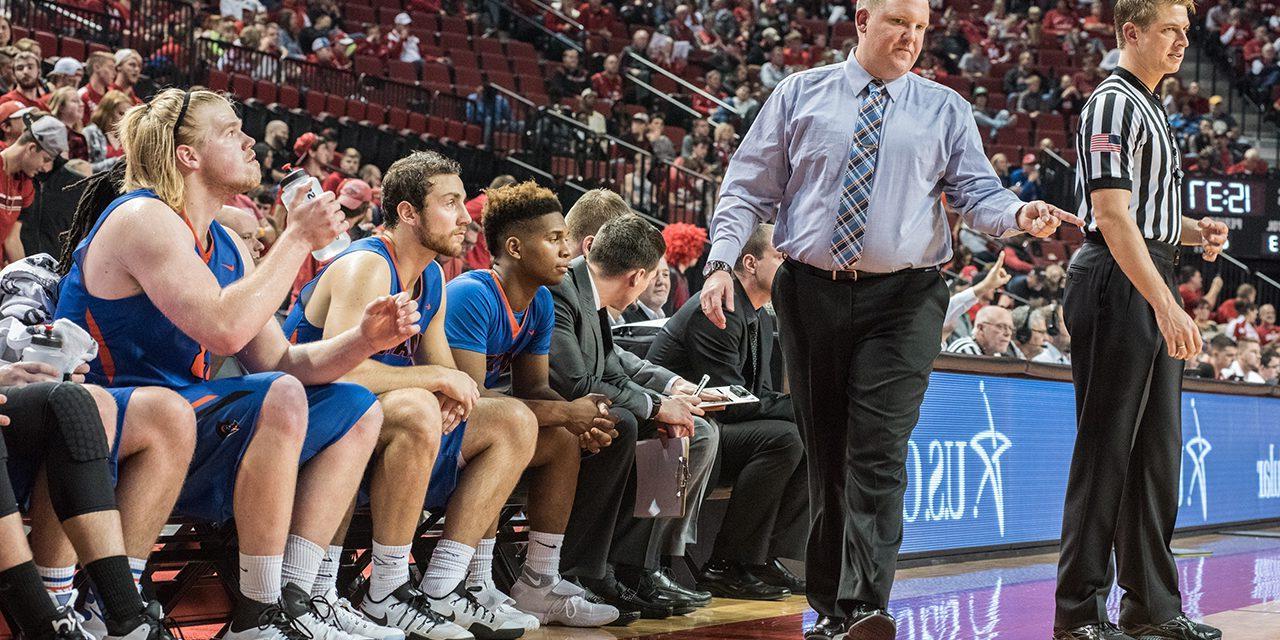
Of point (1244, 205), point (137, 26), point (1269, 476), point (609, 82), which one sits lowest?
point (1269, 476)

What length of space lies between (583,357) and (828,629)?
1.32 m

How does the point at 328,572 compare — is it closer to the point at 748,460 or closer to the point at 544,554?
the point at 544,554

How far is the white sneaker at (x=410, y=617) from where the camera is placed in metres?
3.50

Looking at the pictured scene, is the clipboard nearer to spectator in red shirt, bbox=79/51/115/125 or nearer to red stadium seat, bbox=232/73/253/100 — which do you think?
spectator in red shirt, bbox=79/51/115/125

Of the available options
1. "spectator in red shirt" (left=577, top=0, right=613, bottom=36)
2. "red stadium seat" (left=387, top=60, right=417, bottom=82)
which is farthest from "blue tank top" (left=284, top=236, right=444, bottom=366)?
"spectator in red shirt" (left=577, top=0, right=613, bottom=36)

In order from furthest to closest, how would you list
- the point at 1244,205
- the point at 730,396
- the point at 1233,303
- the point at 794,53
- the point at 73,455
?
the point at 794,53
the point at 1233,303
the point at 1244,205
the point at 730,396
the point at 73,455

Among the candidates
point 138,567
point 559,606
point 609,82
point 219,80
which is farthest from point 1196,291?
point 138,567

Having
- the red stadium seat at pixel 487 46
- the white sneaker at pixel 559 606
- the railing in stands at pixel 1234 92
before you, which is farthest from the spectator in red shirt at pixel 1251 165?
the white sneaker at pixel 559 606

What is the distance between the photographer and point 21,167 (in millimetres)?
6535

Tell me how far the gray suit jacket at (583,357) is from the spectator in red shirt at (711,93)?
41.1 feet

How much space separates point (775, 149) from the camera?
3.66 m

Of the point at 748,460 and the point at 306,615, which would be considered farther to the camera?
the point at 748,460

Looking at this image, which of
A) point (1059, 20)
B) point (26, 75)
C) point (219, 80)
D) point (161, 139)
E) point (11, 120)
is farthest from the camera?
point (1059, 20)

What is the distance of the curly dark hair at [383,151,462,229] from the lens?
12.4ft
